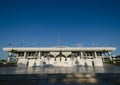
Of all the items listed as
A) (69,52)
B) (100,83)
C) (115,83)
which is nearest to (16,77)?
(100,83)

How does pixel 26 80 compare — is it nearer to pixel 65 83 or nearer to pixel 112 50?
pixel 65 83

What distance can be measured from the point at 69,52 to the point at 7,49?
63.0 feet

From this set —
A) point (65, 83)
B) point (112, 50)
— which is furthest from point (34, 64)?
point (112, 50)

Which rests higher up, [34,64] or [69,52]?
[69,52]

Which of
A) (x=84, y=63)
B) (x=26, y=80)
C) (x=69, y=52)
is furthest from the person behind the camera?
(x=69, y=52)

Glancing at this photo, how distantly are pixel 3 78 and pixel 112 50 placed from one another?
116ft

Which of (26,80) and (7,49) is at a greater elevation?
(7,49)

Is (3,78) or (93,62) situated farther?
(93,62)

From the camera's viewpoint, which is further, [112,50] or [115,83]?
[112,50]

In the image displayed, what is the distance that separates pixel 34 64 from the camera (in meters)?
11.6

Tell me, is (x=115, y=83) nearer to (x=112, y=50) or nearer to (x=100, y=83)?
(x=100, y=83)

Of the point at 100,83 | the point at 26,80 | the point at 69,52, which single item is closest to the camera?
the point at 100,83

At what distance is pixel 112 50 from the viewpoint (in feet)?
110

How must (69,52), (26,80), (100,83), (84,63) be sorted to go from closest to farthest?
(100,83), (26,80), (84,63), (69,52)
